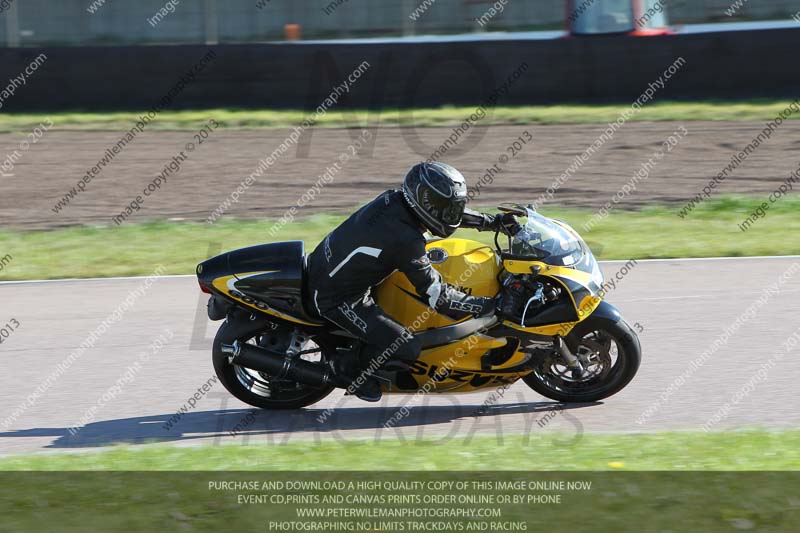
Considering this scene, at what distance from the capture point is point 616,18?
23.2 meters

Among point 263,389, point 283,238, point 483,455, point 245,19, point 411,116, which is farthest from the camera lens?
point 245,19

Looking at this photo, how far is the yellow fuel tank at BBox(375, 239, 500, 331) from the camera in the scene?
24.5 ft

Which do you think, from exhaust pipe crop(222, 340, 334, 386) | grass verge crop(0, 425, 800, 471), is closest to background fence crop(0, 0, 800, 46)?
exhaust pipe crop(222, 340, 334, 386)

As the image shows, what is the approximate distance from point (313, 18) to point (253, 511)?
Result: 20058mm

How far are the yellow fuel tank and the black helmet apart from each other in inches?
15.3

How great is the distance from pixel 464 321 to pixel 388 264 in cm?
67

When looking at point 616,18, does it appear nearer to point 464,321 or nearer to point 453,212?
point 464,321

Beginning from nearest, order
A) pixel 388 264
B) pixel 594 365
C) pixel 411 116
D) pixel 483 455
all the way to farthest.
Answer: pixel 483 455 → pixel 388 264 → pixel 594 365 → pixel 411 116

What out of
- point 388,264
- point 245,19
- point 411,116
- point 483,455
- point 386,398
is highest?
point 388,264

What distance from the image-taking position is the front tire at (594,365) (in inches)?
297

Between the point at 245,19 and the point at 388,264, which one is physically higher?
the point at 388,264

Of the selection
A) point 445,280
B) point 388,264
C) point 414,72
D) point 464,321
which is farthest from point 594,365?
point 414,72

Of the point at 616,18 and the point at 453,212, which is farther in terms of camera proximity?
the point at 616,18

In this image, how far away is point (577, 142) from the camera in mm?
19453
